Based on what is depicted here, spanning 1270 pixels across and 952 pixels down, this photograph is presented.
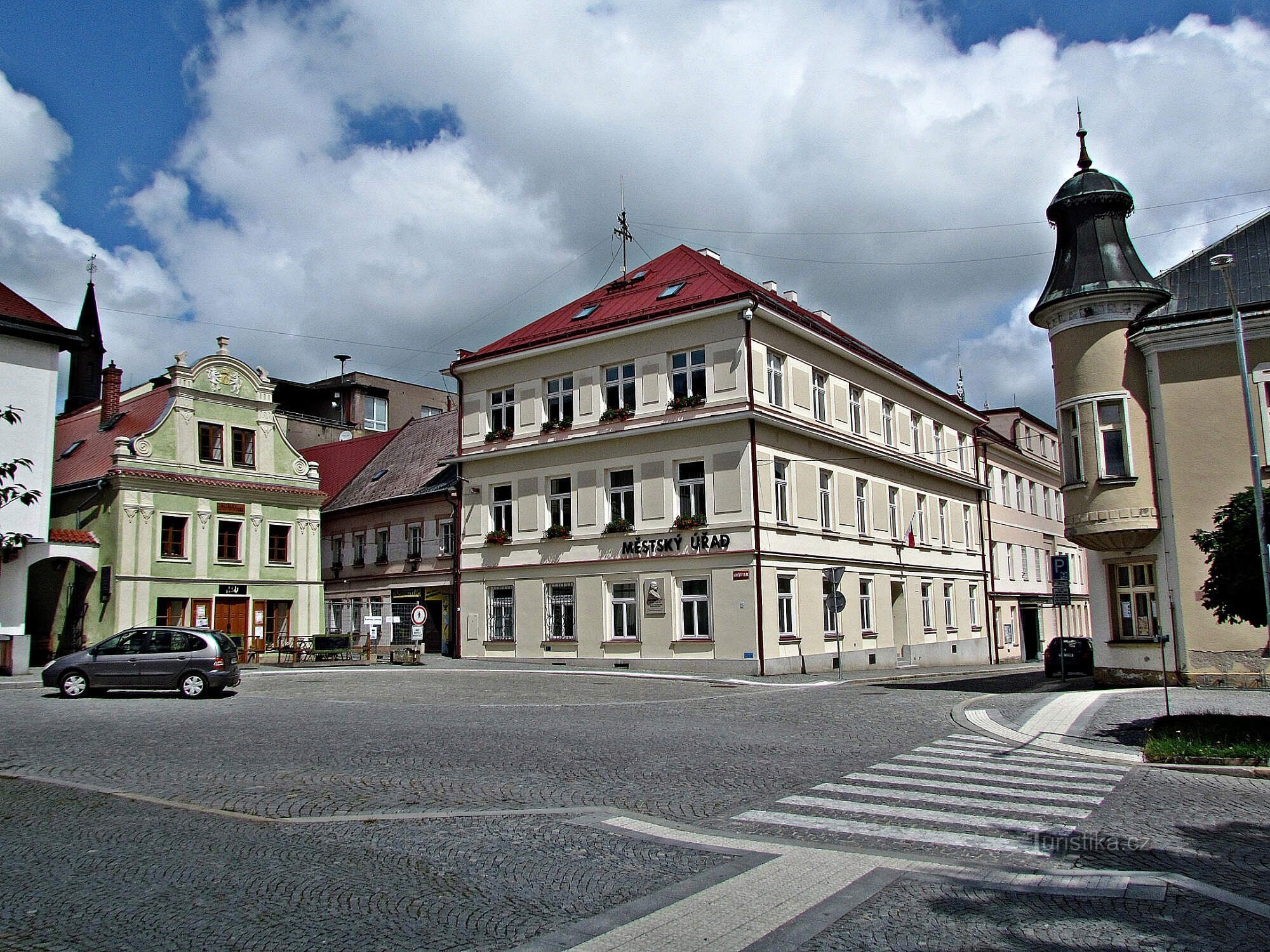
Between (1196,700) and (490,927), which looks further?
(1196,700)

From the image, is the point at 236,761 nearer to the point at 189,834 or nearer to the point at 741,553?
the point at 189,834

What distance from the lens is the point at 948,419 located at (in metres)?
46.4

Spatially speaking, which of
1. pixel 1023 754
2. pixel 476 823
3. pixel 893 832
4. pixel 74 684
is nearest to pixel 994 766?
pixel 1023 754

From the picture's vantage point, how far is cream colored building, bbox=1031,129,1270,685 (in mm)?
23250

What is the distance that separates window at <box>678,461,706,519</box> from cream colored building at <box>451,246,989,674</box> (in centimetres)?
6

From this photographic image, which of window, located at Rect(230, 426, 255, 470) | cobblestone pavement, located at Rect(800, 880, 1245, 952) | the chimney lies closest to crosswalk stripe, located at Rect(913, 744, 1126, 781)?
cobblestone pavement, located at Rect(800, 880, 1245, 952)

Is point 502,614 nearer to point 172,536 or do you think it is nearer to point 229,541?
point 229,541

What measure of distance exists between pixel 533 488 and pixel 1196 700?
2220 cm

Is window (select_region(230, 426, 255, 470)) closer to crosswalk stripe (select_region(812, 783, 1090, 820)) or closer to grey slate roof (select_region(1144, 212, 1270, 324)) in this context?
grey slate roof (select_region(1144, 212, 1270, 324))

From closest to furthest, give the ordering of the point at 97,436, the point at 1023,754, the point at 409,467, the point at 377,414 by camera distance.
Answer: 1. the point at 1023,754
2. the point at 97,436
3. the point at 409,467
4. the point at 377,414

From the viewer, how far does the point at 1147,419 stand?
80.4 feet

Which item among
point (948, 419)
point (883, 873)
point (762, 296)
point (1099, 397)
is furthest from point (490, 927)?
point (948, 419)

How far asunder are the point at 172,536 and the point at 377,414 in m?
27.8

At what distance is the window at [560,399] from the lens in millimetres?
35188
